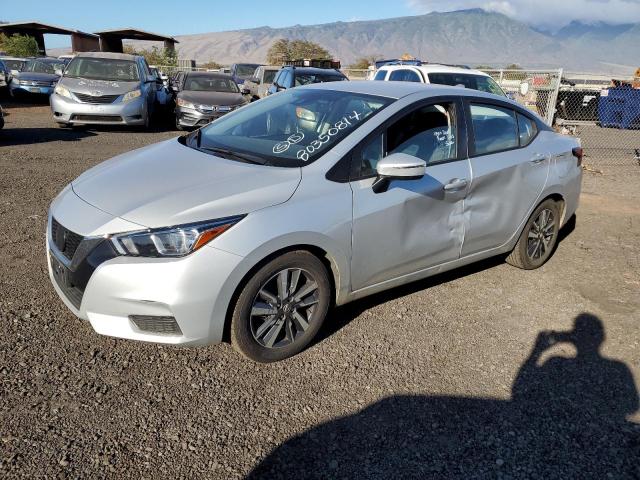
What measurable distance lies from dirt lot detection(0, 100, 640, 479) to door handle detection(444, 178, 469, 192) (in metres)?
0.94

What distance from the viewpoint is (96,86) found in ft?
37.2

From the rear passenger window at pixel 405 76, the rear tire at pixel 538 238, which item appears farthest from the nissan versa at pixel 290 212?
the rear passenger window at pixel 405 76

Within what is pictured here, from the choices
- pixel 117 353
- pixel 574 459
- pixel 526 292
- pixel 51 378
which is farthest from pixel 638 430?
pixel 51 378

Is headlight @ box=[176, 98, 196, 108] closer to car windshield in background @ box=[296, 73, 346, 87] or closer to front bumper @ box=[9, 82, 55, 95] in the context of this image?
car windshield in background @ box=[296, 73, 346, 87]

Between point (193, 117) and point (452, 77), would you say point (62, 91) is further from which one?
point (452, 77)

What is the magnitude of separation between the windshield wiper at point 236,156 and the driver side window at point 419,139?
623 millimetres

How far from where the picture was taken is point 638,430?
287cm

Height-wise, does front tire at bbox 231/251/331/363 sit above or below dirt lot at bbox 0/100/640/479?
above

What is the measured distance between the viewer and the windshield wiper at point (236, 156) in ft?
11.3

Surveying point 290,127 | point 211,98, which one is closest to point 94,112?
point 211,98

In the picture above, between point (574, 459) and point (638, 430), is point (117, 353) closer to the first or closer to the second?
point (574, 459)

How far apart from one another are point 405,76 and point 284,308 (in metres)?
8.50

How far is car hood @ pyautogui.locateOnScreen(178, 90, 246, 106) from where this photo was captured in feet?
40.4

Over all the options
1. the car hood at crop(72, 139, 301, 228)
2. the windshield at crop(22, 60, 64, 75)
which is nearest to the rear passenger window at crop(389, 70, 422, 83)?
the car hood at crop(72, 139, 301, 228)
